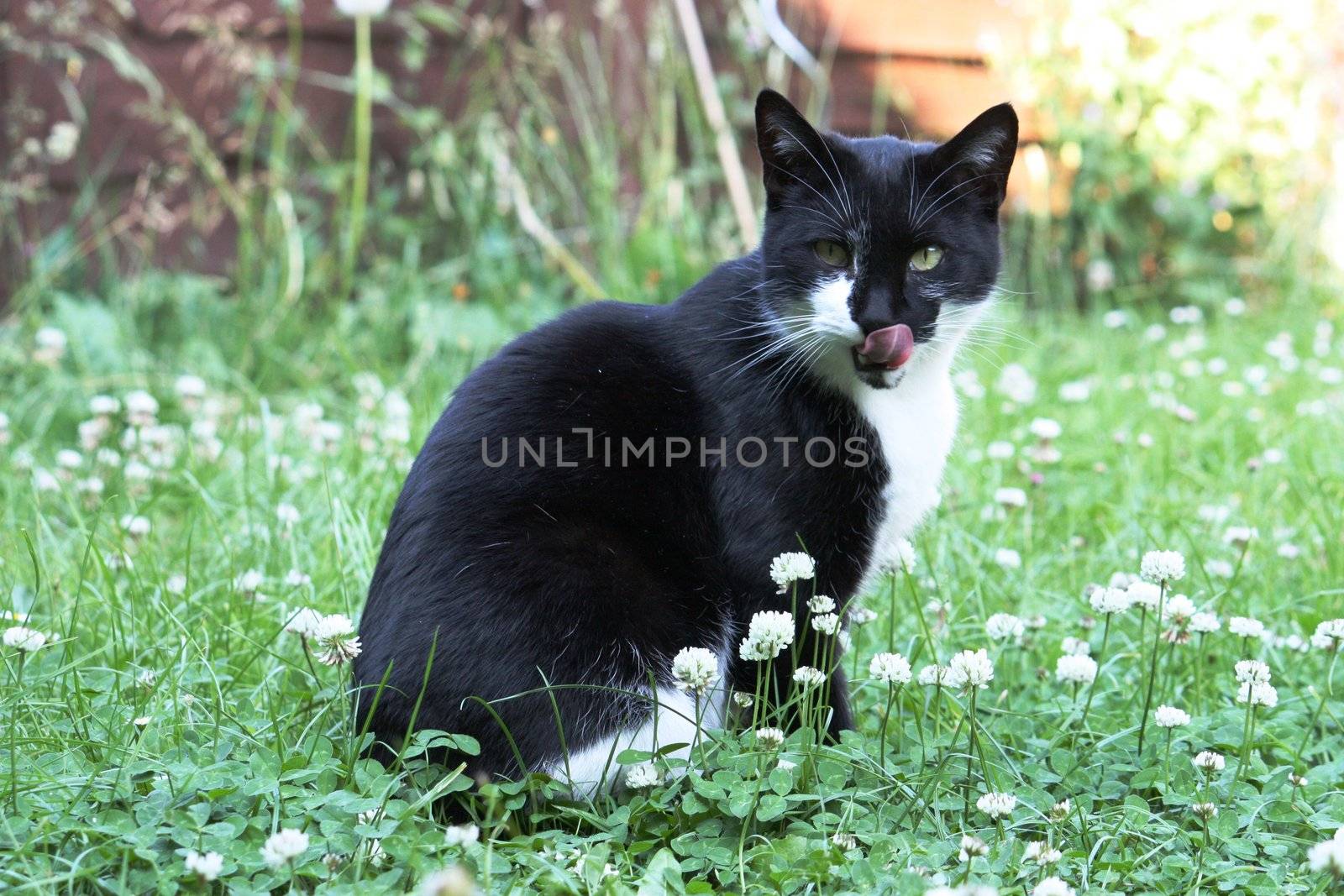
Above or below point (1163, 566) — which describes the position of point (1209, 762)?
below

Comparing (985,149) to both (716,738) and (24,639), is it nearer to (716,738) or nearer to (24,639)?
(716,738)

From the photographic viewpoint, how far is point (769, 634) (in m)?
1.50

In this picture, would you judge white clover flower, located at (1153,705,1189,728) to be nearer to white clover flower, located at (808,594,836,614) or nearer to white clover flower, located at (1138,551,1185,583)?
white clover flower, located at (1138,551,1185,583)

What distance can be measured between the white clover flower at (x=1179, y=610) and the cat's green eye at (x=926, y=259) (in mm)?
604

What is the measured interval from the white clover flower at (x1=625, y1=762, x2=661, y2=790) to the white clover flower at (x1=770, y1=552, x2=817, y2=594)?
0.30 metres

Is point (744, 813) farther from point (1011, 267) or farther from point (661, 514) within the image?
point (1011, 267)

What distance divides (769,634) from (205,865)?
70 cm

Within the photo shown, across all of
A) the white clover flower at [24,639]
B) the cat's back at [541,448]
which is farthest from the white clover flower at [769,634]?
the white clover flower at [24,639]

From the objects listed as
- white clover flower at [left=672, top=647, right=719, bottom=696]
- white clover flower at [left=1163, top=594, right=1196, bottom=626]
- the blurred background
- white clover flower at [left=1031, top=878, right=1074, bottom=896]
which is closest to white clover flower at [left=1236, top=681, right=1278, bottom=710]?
white clover flower at [left=1163, top=594, right=1196, bottom=626]

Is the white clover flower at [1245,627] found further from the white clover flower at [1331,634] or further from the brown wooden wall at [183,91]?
the brown wooden wall at [183,91]

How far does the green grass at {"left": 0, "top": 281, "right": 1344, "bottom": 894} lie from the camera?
4.63 ft

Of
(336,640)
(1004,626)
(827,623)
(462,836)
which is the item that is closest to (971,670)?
(827,623)

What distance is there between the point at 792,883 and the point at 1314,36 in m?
5.41

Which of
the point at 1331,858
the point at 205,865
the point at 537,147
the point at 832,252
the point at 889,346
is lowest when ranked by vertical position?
the point at 205,865
